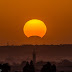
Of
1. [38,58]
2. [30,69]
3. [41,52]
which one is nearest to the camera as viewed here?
[30,69]

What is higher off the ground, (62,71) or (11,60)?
(11,60)

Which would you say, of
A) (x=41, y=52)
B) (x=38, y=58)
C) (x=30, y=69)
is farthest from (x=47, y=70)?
(x=41, y=52)

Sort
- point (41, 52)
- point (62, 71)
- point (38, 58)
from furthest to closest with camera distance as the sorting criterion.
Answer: point (41, 52)
point (38, 58)
point (62, 71)

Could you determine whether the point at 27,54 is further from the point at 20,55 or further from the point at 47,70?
the point at 47,70

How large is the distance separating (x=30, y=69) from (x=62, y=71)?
476 inches

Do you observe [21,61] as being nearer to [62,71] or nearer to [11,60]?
[11,60]

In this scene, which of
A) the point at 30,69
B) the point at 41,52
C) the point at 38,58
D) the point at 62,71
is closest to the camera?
the point at 30,69

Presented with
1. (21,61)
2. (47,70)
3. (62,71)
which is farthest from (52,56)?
(47,70)

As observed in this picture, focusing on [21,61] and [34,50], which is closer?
[21,61]

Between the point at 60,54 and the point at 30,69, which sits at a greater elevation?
the point at 60,54

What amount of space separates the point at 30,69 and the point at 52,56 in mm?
35667

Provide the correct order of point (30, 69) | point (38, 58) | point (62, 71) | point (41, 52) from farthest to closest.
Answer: point (41, 52) < point (38, 58) < point (62, 71) < point (30, 69)

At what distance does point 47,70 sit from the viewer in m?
72.0

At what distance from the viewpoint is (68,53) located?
104 meters
